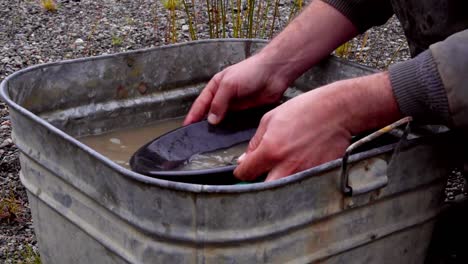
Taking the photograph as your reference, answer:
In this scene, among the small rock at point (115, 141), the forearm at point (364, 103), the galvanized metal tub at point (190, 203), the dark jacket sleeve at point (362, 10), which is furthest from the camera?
the small rock at point (115, 141)

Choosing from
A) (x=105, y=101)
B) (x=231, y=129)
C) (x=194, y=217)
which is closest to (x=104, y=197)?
(x=194, y=217)

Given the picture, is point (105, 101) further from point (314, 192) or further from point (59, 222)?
point (314, 192)

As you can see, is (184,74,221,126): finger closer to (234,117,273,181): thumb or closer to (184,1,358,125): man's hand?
(184,1,358,125): man's hand

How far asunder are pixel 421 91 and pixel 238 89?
2.35ft

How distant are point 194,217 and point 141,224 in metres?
0.14

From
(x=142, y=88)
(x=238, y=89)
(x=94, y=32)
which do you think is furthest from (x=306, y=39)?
(x=94, y=32)

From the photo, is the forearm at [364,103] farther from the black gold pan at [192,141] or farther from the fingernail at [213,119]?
the fingernail at [213,119]

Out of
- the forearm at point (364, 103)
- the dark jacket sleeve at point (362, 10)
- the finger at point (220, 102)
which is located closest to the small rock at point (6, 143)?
the finger at point (220, 102)

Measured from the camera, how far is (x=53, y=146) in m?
1.75

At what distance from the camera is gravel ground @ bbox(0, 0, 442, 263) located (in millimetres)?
3814

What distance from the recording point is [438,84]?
1.66 metres

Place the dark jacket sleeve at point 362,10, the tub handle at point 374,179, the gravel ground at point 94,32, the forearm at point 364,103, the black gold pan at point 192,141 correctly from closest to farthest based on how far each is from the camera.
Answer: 1. the tub handle at point 374,179
2. the forearm at point 364,103
3. the black gold pan at point 192,141
4. the dark jacket sleeve at point 362,10
5. the gravel ground at point 94,32

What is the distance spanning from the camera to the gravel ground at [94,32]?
3814mm

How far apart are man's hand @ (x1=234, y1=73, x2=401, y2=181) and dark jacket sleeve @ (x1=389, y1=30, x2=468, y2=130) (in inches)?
1.5
